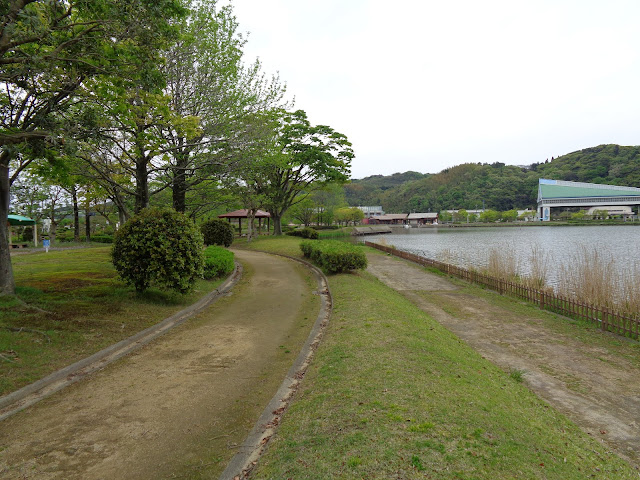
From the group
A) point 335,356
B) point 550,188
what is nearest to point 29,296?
point 335,356

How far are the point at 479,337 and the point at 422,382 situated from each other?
419 centimetres

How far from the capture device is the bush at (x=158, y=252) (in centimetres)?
795

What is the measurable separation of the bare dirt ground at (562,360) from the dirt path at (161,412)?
12.5 feet

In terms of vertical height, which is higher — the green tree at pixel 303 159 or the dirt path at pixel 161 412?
the green tree at pixel 303 159

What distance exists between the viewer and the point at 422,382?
13.9ft

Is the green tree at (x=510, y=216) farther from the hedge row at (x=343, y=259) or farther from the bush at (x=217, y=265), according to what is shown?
the bush at (x=217, y=265)

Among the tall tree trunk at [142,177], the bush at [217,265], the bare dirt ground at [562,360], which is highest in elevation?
the tall tree trunk at [142,177]

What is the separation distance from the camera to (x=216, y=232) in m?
21.3

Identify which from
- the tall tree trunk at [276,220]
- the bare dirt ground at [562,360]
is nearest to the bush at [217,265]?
the bare dirt ground at [562,360]

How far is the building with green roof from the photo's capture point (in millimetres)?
82562

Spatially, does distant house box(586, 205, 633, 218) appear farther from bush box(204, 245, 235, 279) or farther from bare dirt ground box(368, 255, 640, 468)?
bush box(204, 245, 235, 279)

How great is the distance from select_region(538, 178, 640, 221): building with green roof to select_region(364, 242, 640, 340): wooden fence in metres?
87.4

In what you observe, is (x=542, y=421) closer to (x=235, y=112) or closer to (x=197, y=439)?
(x=197, y=439)

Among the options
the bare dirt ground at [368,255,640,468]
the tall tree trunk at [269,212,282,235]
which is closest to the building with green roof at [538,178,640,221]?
the tall tree trunk at [269,212,282,235]
